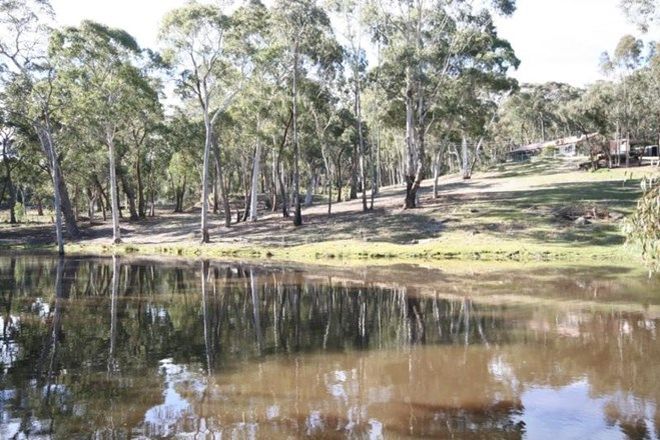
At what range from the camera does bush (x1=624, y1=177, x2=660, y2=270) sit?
11297mm

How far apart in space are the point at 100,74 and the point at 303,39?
15622 millimetres

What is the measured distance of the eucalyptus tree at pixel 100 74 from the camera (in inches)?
1660

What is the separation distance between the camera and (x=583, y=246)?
36.5m

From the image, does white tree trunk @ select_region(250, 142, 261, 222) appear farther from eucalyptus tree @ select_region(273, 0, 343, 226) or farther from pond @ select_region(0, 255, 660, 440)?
pond @ select_region(0, 255, 660, 440)

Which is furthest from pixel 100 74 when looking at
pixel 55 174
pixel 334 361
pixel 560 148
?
pixel 560 148

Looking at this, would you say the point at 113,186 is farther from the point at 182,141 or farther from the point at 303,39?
the point at 303,39

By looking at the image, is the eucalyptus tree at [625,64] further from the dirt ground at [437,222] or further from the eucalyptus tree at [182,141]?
the eucalyptus tree at [182,141]

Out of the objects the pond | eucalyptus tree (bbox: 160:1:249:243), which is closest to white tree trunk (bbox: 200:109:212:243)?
eucalyptus tree (bbox: 160:1:249:243)

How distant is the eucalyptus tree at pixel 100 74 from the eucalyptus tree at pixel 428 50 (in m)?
18.3

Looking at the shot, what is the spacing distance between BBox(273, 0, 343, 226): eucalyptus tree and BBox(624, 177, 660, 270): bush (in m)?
34.5

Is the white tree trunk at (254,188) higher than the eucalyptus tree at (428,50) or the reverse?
the reverse

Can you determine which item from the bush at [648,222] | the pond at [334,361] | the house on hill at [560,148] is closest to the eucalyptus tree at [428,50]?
the pond at [334,361]

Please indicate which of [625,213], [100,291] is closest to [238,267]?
[100,291]

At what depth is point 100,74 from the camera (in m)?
46.2
